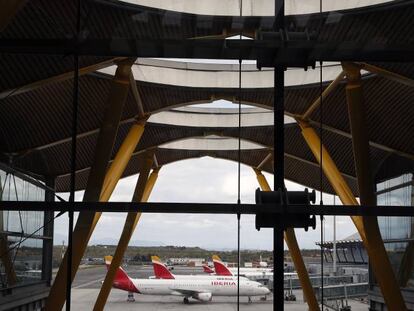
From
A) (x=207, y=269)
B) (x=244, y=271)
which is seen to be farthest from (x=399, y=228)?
(x=207, y=269)

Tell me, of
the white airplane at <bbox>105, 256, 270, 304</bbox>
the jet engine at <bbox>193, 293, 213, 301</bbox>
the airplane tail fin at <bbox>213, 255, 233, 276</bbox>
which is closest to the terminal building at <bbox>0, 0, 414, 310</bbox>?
the white airplane at <bbox>105, 256, 270, 304</bbox>

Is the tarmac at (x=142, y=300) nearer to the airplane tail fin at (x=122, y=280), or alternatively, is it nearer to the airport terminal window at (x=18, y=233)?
the airplane tail fin at (x=122, y=280)

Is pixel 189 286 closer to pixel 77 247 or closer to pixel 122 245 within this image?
pixel 122 245

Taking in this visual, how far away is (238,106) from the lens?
17719 millimetres

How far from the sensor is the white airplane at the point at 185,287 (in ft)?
49.7

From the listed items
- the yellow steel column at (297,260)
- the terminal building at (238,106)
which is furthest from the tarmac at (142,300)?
the terminal building at (238,106)

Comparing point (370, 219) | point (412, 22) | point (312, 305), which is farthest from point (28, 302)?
point (412, 22)

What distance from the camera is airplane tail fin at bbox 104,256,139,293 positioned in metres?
14.5

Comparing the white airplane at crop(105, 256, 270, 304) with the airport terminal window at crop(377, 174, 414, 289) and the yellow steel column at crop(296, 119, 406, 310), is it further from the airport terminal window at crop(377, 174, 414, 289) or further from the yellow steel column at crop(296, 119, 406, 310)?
the airport terminal window at crop(377, 174, 414, 289)

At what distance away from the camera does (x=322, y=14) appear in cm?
1619

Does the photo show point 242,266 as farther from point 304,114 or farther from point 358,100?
point 304,114

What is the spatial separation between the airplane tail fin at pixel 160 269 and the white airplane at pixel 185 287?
327mm

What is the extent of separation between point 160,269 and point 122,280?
83.3 inches

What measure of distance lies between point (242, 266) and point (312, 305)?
3676 millimetres
